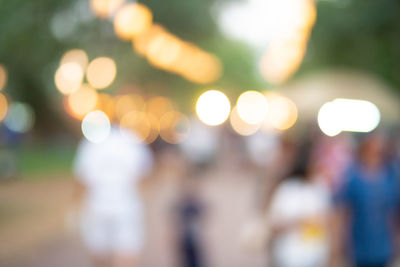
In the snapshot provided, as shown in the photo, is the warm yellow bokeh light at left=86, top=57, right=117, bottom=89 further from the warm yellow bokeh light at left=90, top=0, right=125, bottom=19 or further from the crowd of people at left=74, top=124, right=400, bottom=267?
the crowd of people at left=74, top=124, right=400, bottom=267

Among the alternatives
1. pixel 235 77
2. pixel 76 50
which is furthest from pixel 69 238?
pixel 235 77

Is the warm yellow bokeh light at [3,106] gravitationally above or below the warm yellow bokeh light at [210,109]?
below

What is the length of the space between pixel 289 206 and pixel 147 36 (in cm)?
748

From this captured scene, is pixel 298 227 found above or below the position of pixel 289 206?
below

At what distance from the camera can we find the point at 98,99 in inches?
870

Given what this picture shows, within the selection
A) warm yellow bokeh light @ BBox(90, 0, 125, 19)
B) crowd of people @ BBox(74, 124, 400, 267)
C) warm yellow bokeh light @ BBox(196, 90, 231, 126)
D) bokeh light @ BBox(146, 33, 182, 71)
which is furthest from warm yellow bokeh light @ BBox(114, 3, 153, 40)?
warm yellow bokeh light @ BBox(196, 90, 231, 126)

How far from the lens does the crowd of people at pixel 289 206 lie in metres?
3.96

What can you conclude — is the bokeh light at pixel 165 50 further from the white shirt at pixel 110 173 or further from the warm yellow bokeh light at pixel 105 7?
the white shirt at pixel 110 173

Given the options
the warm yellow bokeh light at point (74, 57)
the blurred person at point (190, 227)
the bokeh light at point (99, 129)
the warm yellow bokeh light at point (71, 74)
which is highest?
the warm yellow bokeh light at point (74, 57)

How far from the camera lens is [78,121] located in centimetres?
3466

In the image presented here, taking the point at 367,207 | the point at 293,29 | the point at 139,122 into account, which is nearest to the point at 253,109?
the point at 139,122

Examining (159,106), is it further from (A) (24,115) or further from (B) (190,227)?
(B) (190,227)

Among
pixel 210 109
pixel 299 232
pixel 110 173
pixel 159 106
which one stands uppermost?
pixel 159 106

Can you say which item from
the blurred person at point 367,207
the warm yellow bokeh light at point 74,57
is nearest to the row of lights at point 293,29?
the warm yellow bokeh light at point 74,57
